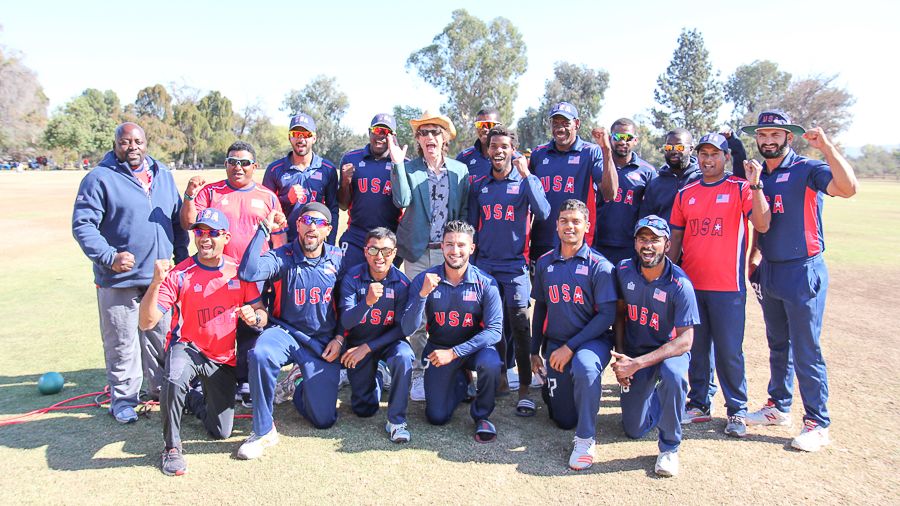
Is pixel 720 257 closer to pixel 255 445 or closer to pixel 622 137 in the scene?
pixel 622 137

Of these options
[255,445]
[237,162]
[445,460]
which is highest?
[237,162]

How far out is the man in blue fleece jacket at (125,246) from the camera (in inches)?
220

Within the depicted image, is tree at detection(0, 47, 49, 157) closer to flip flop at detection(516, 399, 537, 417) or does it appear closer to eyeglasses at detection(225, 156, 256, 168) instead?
eyeglasses at detection(225, 156, 256, 168)

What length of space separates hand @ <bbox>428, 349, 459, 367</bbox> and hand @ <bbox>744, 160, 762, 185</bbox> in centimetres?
313

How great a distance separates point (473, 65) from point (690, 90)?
22464mm

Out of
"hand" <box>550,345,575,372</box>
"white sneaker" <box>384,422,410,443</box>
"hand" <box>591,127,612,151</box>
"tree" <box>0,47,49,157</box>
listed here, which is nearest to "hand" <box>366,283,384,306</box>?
"white sneaker" <box>384,422,410,443</box>

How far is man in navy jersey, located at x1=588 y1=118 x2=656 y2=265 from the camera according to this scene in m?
6.71

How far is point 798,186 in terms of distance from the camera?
5.29m

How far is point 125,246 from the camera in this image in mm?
5734

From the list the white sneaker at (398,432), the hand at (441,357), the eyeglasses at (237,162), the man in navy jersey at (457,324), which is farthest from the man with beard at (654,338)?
the eyeglasses at (237,162)

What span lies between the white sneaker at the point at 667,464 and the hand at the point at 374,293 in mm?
2819

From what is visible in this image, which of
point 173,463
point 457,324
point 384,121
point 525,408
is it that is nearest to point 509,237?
point 457,324

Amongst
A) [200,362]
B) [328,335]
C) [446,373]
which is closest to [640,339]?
[446,373]

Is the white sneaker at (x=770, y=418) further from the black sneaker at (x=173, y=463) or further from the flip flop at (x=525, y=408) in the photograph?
the black sneaker at (x=173, y=463)
